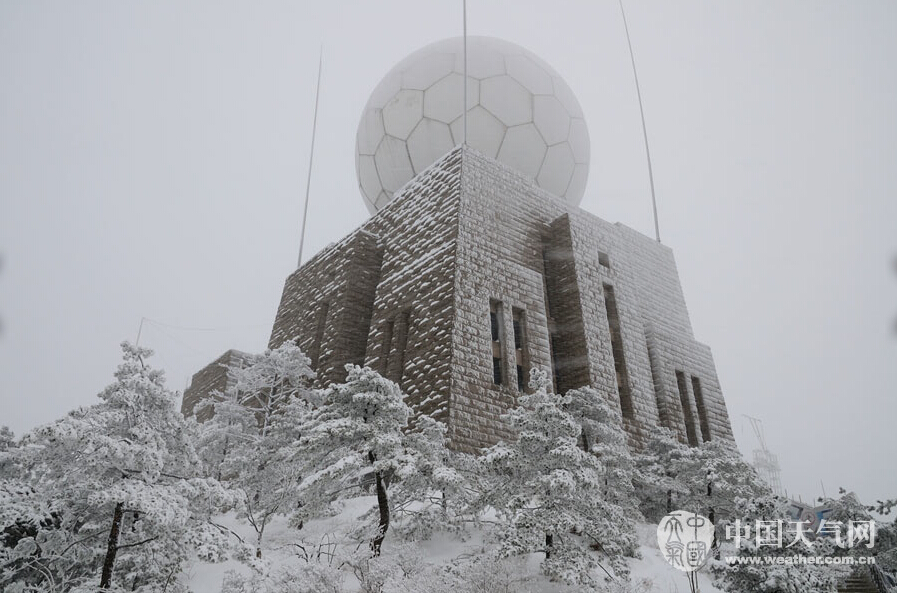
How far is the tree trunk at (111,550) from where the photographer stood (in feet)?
16.4

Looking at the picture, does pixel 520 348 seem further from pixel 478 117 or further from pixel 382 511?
pixel 478 117

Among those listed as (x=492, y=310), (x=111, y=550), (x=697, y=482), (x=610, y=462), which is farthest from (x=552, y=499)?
(x=492, y=310)

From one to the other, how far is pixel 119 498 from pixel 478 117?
12.9m

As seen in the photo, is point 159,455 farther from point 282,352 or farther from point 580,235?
point 580,235

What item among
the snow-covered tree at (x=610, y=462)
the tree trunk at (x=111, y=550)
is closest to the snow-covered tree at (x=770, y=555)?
the snow-covered tree at (x=610, y=462)

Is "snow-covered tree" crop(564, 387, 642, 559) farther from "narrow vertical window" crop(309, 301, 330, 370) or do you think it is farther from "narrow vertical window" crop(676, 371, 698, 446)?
"narrow vertical window" crop(309, 301, 330, 370)

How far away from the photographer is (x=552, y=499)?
255 inches

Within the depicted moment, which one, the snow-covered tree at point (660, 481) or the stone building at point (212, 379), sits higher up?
the stone building at point (212, 379)

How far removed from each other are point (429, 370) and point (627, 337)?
576cm

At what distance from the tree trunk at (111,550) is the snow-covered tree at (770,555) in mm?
5839

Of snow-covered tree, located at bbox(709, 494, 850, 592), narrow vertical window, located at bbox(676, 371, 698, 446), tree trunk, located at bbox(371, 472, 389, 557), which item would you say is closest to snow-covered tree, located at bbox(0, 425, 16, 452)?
tree trunk, located at bbox(371, 472, 389, 557)

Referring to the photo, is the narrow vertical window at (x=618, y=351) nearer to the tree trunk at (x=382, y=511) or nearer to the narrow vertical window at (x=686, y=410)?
the narrow vertical window at (x=686, y=410)

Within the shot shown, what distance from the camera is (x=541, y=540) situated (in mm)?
6262

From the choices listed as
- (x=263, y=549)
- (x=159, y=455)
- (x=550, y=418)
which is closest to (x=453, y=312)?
(x=550, y=418)
